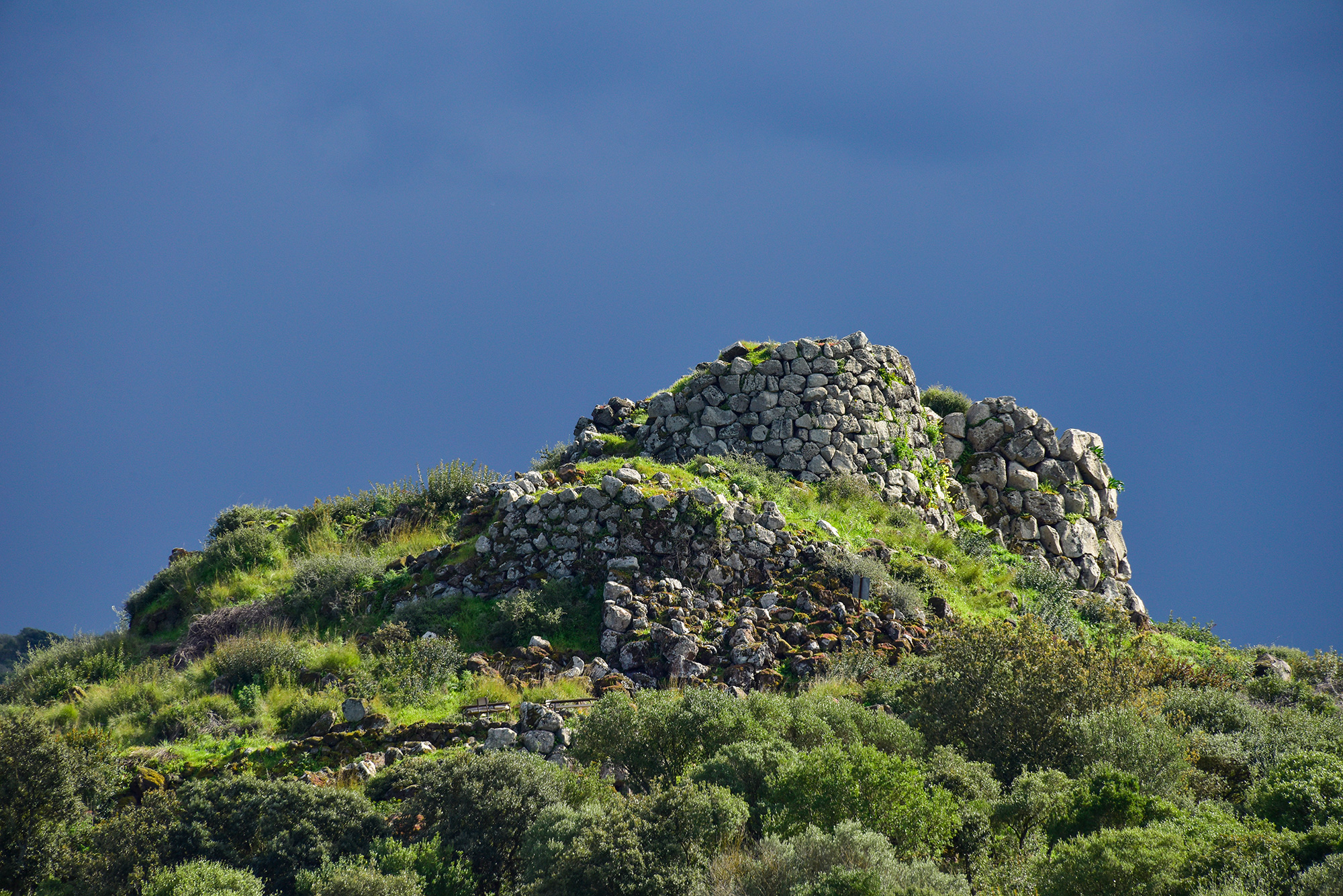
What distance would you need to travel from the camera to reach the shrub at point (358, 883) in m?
7.78

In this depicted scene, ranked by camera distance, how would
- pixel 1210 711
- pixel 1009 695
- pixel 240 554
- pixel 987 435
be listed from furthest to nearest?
pixel 987 435 → pixel 240 554 → pixel 1210 711 → pixel 1009 695

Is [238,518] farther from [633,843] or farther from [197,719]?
[633,843]

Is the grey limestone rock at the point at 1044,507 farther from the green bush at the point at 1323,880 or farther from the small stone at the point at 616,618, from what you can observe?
the green bush at the point at 1323,880

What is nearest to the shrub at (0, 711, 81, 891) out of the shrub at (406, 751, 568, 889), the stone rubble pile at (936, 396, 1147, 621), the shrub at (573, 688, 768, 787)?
the shrub at (406, 751, 568, 889)

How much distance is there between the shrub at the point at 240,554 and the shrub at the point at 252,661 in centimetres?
485

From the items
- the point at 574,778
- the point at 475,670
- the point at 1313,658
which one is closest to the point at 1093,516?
the point at 1313,658

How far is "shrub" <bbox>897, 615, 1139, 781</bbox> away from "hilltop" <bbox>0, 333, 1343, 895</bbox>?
42 millimetres

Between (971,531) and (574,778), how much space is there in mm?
15180

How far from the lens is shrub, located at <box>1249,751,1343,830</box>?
9.05 m

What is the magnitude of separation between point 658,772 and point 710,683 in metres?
3.22

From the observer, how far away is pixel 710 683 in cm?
1377

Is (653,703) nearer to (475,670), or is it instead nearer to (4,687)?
(475,670)

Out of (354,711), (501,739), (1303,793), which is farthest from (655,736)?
(1303,793)

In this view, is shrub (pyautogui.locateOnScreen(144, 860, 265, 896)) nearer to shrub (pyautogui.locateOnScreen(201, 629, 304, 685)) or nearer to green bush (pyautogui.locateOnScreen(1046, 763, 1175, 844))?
shrub (pyautogui.locateOnScreen(201, 629, 304, 685))
